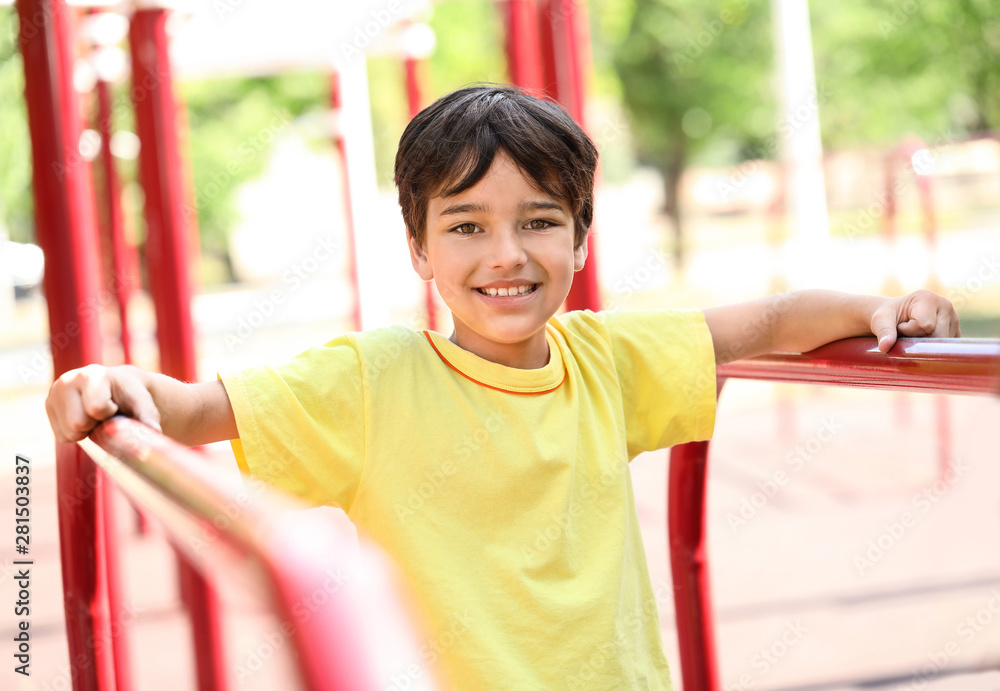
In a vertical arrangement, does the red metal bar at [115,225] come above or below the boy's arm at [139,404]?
above

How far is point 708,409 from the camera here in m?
1.39

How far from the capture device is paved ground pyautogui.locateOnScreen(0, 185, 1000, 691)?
2.70 m

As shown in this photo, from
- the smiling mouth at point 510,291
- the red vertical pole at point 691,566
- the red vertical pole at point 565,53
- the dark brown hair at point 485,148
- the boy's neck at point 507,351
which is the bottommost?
the red vertical pole at point 691,566

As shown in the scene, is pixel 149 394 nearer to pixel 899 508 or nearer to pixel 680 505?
pixel 680 505

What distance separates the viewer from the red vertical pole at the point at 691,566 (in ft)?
5.35

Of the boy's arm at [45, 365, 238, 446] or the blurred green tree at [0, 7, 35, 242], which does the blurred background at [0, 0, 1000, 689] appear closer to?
the blurred green tree at [0, 7, 35, 242]

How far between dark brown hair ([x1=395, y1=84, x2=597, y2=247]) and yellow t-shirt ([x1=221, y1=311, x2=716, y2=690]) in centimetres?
20

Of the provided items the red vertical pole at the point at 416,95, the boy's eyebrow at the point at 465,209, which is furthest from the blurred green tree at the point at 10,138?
the boy's eyebrow at the point at 465,209

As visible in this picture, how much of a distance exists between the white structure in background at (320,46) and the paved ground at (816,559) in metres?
1.34

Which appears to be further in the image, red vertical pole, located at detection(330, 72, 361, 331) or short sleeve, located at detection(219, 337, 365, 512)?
red vertical pole, located at detection(330, 72, 361, 331)

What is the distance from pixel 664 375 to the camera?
137 centimetres

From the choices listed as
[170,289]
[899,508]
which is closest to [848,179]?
[899,508]

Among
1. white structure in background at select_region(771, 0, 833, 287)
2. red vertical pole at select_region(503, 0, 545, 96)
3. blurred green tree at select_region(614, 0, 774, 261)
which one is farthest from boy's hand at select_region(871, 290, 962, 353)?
blurred green tree at select_region(614, 0, 774, 261)

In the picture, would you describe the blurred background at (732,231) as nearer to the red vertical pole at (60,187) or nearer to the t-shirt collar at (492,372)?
the red vertical pole at (60,187)
